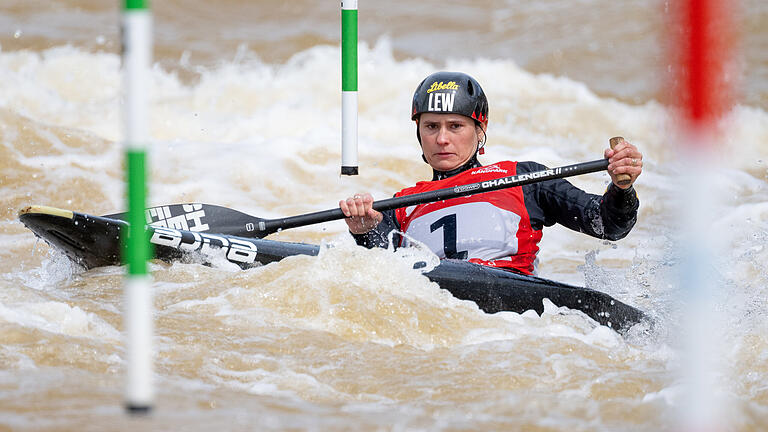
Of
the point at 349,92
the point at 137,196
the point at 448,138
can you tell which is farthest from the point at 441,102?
the point at 137,196

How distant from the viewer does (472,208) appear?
4168mm

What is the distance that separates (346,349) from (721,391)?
1207 mm

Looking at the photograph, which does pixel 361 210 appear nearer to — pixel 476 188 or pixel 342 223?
pixel 476 188

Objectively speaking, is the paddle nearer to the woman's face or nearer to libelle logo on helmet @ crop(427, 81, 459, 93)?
the woman's face

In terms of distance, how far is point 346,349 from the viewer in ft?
10.9

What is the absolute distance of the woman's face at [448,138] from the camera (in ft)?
14.2

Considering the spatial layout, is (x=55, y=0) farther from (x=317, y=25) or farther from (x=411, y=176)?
(x=411, y=176)

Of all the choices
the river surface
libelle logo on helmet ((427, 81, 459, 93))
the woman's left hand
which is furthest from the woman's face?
the woman's left hand

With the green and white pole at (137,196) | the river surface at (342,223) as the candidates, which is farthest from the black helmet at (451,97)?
the green and white pole at (137,196)

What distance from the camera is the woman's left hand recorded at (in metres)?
3.63

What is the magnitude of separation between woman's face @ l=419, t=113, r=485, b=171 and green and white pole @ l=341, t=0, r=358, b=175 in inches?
35.6

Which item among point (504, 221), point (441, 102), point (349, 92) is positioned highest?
point (349, 92)

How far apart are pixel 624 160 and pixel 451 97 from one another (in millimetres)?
946

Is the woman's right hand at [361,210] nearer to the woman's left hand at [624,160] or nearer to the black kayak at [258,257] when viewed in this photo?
the black kayak at [258,257]
